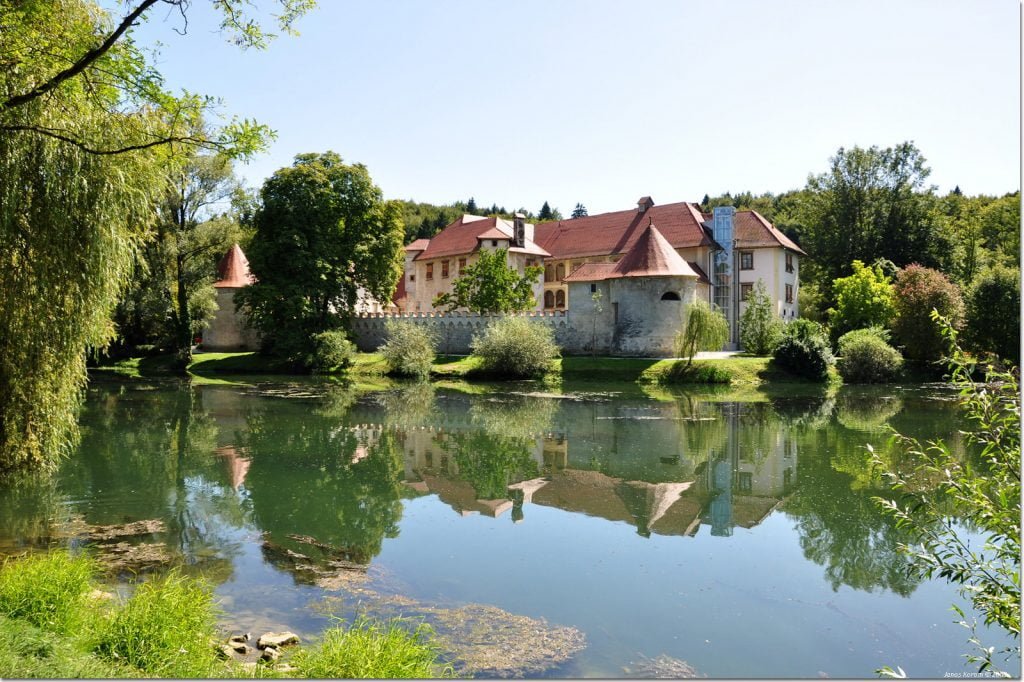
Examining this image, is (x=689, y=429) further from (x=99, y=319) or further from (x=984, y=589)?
(x=984, y=589)

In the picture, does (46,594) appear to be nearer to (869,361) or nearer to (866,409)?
(866,409)

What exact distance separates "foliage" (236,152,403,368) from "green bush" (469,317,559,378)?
27.9 feet

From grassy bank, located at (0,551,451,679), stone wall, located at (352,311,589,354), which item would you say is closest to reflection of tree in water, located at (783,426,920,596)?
grassy bank, located at (0,551,451,679)

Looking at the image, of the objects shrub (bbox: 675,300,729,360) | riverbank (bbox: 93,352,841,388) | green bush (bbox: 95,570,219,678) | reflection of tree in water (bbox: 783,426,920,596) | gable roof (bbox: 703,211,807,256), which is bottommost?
reflection of tree in water (bbox: 783,426,920,596)

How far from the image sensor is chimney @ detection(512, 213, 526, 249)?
153 feet

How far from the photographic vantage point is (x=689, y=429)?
18.2 metres

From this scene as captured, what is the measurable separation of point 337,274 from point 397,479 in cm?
2608

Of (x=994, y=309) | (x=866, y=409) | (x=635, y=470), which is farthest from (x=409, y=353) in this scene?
(x=994, y=309)

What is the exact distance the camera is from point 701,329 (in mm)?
30938

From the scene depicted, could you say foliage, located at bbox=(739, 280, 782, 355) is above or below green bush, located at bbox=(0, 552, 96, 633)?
above

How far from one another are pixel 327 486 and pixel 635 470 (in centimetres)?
520

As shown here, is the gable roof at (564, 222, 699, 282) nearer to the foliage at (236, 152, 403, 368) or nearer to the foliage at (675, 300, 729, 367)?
the foliage at (675, 300, 729, 367)

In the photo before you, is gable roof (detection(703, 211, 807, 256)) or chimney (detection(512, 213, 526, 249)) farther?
chimney (detection(512, 213, 526, 249))

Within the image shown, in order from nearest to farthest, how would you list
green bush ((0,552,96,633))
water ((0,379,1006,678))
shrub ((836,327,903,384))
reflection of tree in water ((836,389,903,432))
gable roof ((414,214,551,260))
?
green bush ((0,552,96,633)), water ((0,379,1006,678)), reflection of tree in water ((836,389,903,432)), shrub ((836,327,903,384)), gable roof ((414,214,551,260))
